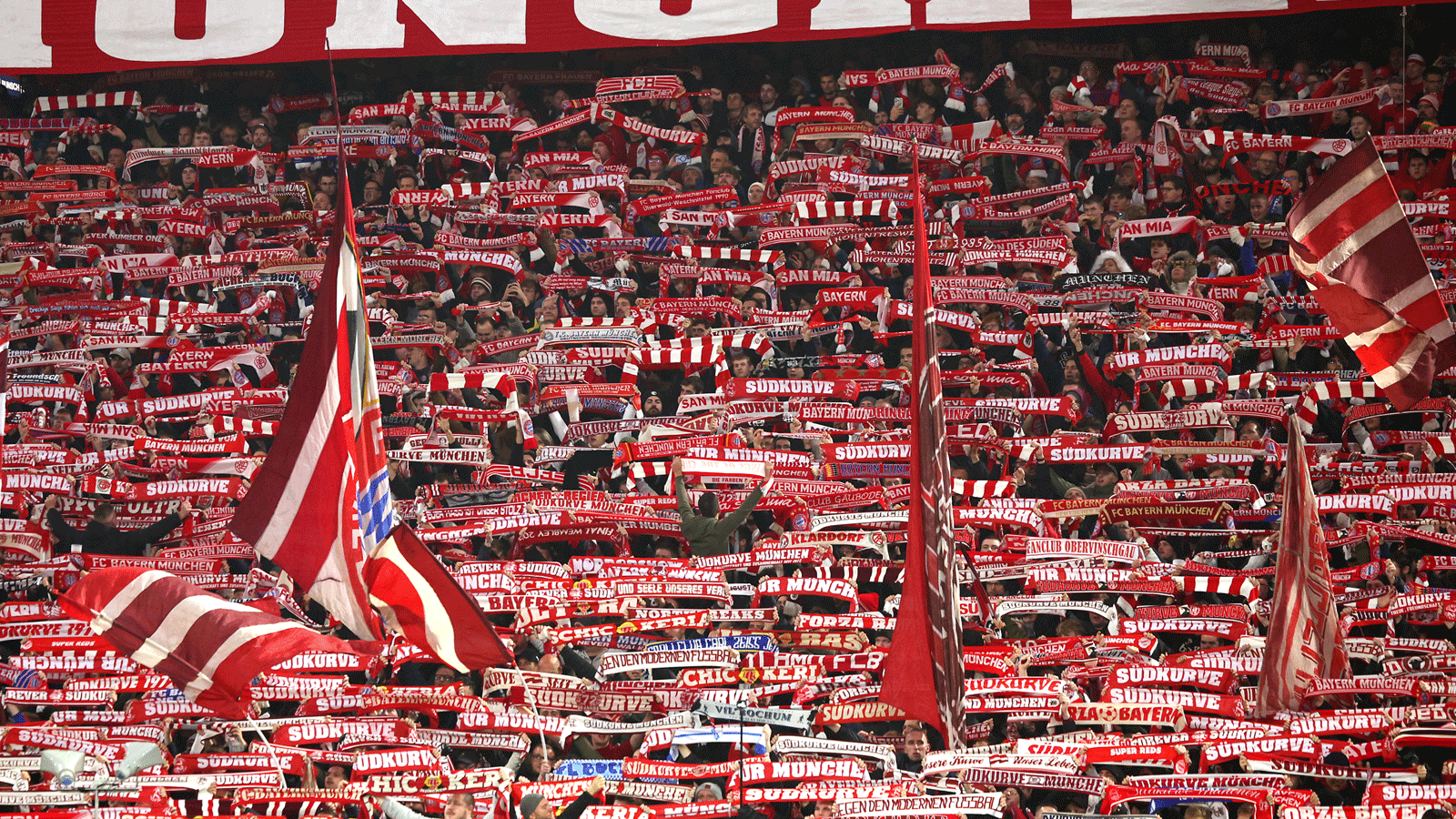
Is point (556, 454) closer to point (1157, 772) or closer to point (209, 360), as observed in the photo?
point (209, 360)

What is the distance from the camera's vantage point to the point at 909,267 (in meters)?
17.1

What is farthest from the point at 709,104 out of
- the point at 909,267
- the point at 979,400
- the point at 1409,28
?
the point at 1409,28

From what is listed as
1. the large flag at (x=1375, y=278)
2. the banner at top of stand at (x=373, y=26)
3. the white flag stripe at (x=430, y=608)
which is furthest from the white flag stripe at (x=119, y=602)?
the banner at top of stand at (x=373, y=26)

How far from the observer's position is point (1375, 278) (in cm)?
1015

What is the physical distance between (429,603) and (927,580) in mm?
2543

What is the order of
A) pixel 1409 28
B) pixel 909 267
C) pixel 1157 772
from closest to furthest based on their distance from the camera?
pixel 1157 772 → pixel 909 267 → pixel 1409 28

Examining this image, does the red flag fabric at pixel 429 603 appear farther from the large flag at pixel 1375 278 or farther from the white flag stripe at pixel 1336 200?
the white flag stripe at pixel 1336 200

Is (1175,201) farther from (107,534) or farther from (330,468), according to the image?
(330,468)

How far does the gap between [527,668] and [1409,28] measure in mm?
12466

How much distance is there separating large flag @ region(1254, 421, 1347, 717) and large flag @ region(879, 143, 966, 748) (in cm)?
246

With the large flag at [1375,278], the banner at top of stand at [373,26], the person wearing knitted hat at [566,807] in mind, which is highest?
the banner at top of stand at [373,26]

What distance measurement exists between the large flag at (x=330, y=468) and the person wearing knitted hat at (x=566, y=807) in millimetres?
1622

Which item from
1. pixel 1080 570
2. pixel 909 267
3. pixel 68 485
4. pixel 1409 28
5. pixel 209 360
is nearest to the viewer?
pixel 1080 570

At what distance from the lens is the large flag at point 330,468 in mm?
8969
